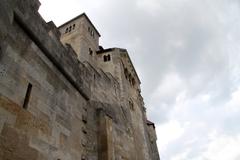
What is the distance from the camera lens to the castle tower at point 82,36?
1805 centimetres

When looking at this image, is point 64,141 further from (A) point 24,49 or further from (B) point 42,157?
(A) point 24,49

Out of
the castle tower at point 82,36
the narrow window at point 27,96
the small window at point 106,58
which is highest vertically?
the castle tower at point 82,36

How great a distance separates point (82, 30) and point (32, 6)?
49.4 ft

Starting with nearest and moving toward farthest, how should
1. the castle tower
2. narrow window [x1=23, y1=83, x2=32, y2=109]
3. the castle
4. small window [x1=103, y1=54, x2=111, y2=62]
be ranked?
the castle
narrow window [x1=23, y1=83, x2=32, y2=109]
small window [x1=103, y1=54, x2=111, y2=62]
the castle tower

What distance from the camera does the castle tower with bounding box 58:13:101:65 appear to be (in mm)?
18047

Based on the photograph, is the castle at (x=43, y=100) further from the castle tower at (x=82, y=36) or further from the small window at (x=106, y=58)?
the castle tower at (x=82, y=36)

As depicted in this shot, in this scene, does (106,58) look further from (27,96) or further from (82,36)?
(27,96)

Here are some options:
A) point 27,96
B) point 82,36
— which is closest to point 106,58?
point 82,36

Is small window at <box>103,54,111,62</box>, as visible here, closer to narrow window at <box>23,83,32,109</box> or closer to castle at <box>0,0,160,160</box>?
castle at <box>0,0,160,160</box>

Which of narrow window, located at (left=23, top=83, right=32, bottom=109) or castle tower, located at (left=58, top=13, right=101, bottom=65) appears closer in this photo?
narrow window, located at (left=23, top=83, right=32, bottom=109)

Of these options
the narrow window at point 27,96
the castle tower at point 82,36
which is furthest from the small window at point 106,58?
the narrow window at point 27,96

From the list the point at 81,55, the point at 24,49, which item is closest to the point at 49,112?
the point at 24,49

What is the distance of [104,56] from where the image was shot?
57.1 ft

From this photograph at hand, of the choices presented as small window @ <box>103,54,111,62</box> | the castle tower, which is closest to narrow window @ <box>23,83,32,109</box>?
small window @ <box>103,54,111,62</box>
